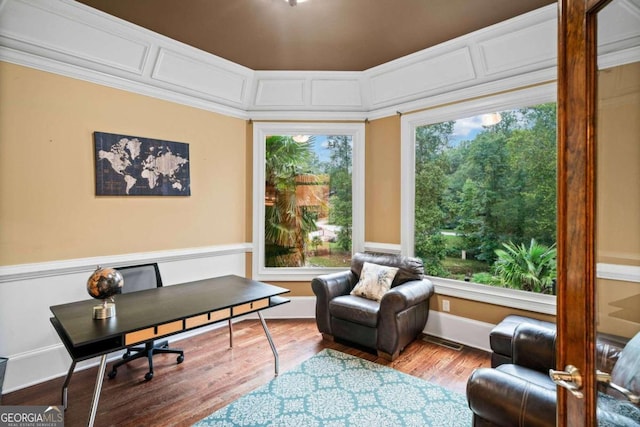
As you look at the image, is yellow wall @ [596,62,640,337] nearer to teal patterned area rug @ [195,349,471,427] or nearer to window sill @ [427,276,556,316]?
teal patterned area rug @ [195,349,471,427]

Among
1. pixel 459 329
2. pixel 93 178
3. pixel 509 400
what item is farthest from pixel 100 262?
pixel 459 329

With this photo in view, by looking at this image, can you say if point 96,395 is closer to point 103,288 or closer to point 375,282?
point 103,288

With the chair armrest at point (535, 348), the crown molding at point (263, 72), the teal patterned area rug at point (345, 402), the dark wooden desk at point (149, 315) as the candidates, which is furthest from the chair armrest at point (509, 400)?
the crown molding at point (263, 72)

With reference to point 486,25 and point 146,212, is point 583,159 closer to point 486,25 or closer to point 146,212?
point 486,25

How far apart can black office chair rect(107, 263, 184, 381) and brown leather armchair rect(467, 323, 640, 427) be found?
247 cm

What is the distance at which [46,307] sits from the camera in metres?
2.62

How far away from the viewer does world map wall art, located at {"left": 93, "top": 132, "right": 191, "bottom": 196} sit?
291cm

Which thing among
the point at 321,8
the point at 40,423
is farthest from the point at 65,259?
the point at 321,8

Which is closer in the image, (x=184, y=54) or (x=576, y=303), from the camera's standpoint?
(x=576, y=303)

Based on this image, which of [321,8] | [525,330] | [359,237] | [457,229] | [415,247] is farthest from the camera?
[359,237]

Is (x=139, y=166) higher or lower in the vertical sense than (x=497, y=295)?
higher

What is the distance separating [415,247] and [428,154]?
3.57 feet

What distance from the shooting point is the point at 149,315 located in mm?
2084

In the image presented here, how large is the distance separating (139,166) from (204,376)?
2.04 m
